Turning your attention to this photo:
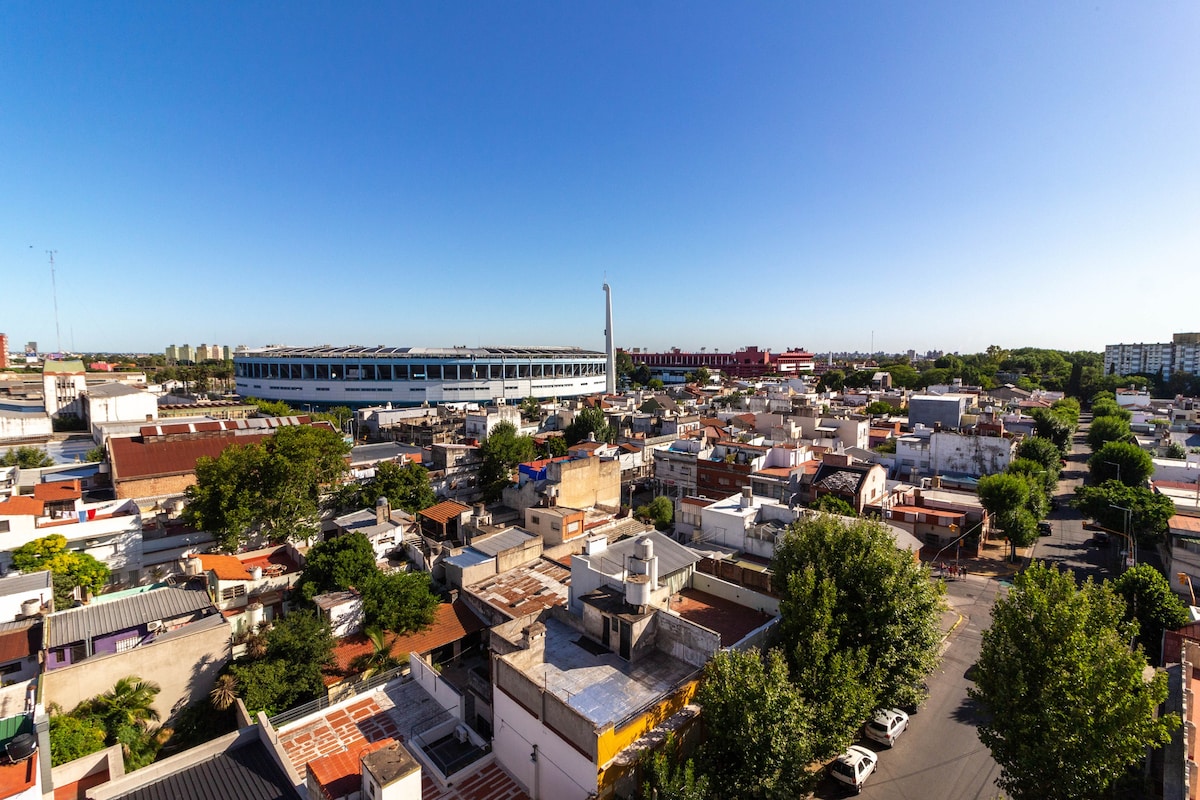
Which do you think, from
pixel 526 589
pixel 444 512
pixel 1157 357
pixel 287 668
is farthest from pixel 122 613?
pixel 1157 357

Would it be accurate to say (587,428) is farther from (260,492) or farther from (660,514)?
(260,492)

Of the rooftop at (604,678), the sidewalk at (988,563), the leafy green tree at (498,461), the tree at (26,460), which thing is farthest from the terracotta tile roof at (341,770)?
the tree at (26,460)

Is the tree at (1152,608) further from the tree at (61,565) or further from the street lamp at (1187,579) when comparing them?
the tree at (61,565)

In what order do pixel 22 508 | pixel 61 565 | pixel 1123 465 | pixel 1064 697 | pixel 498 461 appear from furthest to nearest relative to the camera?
Result: pixel 1123 465 → pixel 498 461 → pixel 22 508 → pixel 61 565 → pixel 1064 697

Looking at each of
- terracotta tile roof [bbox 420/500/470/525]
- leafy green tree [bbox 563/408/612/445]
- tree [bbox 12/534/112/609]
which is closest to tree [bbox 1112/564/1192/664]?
terracotta tile roof [bbox 420/500/470/525]

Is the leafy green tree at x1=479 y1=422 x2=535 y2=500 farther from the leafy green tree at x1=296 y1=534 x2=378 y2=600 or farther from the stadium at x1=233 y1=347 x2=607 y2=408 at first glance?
the stadium at x1=233 y1=347 x2=607 y2=408
